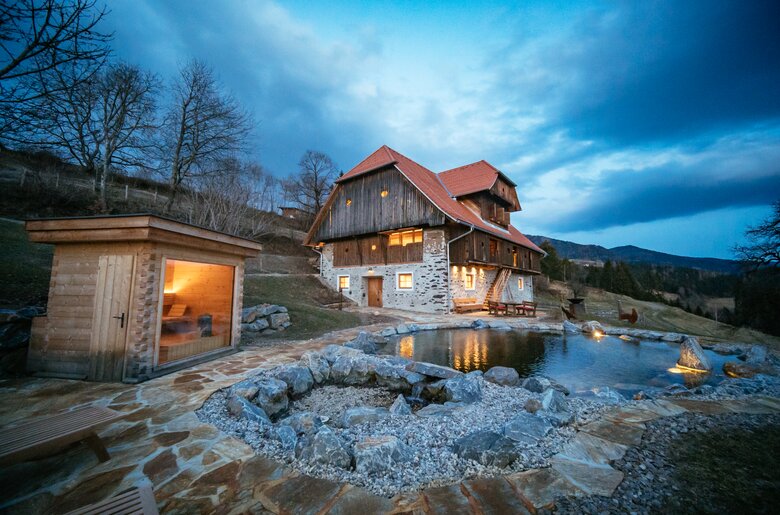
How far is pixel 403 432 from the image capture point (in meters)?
3.24

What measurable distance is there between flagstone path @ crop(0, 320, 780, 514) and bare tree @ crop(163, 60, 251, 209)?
1054 cm

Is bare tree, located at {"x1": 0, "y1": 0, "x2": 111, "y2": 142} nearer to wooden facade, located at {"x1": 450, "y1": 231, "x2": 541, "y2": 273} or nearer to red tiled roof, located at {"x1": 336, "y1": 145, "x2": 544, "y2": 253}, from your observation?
red tiled roof, located at {"x1": 336, "y1": 145, "x2": 544, "y2": 253}

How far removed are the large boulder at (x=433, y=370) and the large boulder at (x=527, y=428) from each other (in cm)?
175

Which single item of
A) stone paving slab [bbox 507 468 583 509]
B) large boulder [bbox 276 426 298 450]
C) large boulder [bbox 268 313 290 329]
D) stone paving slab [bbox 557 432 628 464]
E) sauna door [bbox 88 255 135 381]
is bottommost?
large boulder [bbox 276 426 298 450]

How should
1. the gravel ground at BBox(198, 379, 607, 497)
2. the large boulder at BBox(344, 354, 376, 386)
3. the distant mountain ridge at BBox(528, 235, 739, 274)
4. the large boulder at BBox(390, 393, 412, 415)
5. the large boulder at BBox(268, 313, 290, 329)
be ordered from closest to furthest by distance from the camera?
1. the gravel ground at BBox(198, 379, 607, 497)
2. the large boulder at BBox(390, 393, 412, 415)
3. the large boulder at BBox(344, 354, 376, 386)
4. the large boulder at BBox(268, 313, 290, 329)
5. the distant mountain ridge at BBox(528, 235, 739, 274)

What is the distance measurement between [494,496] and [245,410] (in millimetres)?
2776

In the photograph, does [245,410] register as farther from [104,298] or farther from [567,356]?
[567,356]

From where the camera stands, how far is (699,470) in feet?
7.27

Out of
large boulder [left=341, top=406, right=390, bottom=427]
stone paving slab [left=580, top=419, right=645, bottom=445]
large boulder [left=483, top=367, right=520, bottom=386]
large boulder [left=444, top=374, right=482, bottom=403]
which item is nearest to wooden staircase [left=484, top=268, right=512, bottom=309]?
large boulder [left=483, top=367, right=520, bottom=386]

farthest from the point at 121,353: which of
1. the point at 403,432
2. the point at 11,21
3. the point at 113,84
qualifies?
the point at 113,84

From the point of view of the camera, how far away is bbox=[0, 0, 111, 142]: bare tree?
389cm

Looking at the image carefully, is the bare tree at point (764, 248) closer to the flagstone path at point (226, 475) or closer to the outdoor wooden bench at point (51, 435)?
the flagstone path at point (226, 475)

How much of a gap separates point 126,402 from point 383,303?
14.1 m

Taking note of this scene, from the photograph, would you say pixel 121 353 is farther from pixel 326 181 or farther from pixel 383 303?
pixel 326 181
